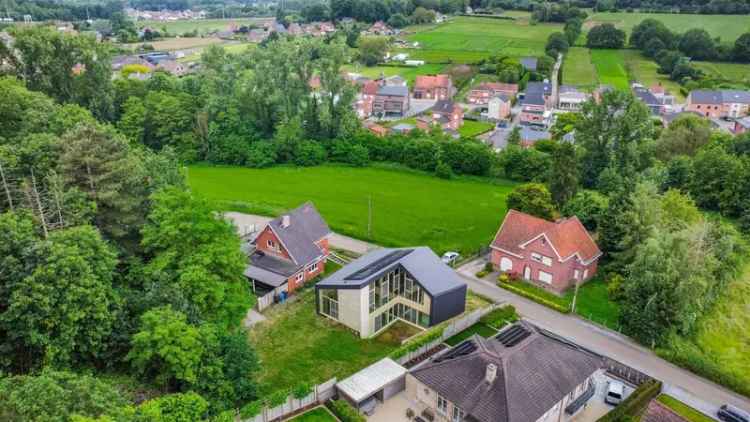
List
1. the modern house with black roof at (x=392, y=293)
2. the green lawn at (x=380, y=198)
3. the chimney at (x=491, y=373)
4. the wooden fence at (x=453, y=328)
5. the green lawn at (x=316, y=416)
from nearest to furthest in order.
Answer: the chimney at (x=491, y=373), the green lawn at (x=316, y=416), the wooden fence at (x=453, y=328), the modern house with black roof at (x=392, y=293), the green lawn at (x=380, y=198)

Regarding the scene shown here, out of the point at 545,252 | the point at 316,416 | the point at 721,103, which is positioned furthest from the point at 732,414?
the point at 721,103

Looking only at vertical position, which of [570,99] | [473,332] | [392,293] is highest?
[570,99]

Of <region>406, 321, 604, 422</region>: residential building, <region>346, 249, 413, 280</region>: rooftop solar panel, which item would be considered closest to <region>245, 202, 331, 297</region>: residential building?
<region>346, 249, 413, 280</region>: rooftop solar panel

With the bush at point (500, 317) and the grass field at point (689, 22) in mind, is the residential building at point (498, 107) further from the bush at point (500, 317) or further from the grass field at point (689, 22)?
the grass field at point (689, 22)

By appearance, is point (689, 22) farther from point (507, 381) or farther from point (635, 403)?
point (507, 381)

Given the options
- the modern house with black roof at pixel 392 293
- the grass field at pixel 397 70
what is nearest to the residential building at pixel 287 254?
the modern house with black roof at pixel 392 293
